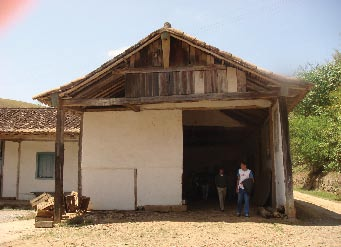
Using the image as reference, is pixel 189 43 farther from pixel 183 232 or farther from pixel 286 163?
pixel 183 232

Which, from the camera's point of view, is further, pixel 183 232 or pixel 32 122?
pixel 32 122

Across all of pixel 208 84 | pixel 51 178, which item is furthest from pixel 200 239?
pixel 51 178

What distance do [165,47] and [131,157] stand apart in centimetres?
410

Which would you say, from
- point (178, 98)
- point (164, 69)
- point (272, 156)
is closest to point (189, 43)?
point (164, 69)

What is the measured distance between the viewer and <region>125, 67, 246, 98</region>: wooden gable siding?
1092 cm

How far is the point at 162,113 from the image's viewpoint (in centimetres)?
1303

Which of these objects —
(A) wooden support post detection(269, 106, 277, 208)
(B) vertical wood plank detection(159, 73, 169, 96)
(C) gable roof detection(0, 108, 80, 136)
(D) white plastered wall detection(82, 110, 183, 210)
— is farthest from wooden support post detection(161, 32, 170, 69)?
(C) gable roof detection(0, 108, 80, 136)

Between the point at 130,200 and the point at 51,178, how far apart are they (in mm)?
6343

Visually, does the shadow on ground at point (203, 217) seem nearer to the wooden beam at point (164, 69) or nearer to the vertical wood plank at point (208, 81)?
the vertical wood plank at point (208, 81)

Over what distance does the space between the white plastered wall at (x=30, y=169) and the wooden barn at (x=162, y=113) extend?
4.39 m

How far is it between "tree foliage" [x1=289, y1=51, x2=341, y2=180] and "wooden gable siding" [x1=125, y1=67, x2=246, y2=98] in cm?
1027

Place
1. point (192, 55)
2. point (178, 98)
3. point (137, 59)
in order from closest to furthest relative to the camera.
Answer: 1. point (178, 98)
2. point (192, 55)
3. point (137, 59)

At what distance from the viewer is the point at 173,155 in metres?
12.8

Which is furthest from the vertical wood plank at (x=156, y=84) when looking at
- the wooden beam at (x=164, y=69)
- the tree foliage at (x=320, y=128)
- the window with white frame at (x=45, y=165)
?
the tree foliage at (x=320, y=128)
